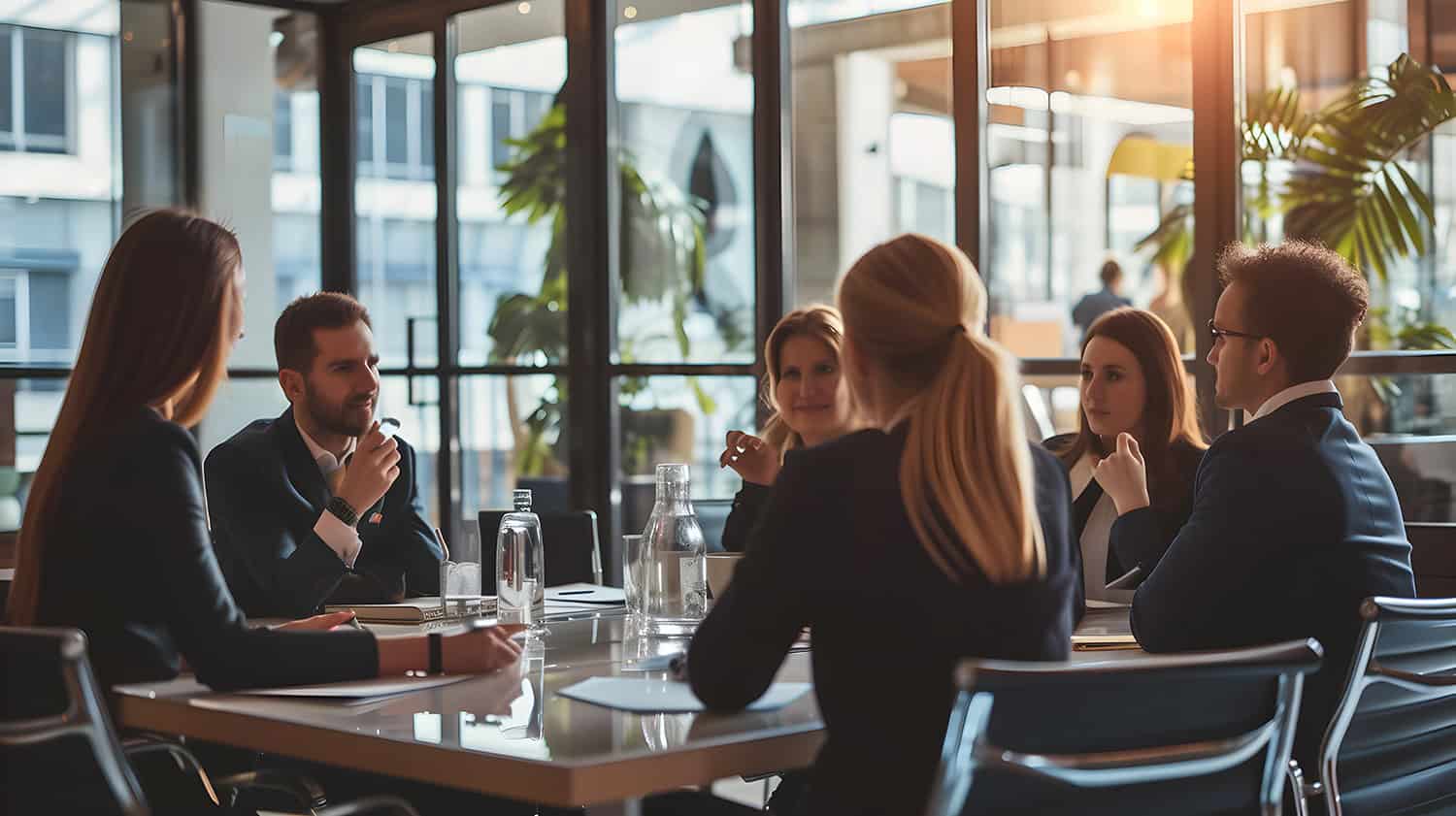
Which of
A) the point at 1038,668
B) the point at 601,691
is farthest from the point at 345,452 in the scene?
the point at 1038,668

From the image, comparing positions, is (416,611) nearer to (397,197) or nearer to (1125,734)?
(1125,734)

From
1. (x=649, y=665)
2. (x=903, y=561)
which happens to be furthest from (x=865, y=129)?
(x=903, y=561)

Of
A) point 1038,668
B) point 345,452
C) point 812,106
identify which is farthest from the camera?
point 812,106

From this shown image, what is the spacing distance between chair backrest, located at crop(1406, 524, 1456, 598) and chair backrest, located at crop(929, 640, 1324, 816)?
253 cm

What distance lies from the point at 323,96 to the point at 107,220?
1.04 m

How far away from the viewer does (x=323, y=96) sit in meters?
6.68

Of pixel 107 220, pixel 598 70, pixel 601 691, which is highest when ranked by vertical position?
pixel 598 70

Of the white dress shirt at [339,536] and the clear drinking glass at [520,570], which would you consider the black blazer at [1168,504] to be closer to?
the clear drinking glass at [520,570]

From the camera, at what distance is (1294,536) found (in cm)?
233

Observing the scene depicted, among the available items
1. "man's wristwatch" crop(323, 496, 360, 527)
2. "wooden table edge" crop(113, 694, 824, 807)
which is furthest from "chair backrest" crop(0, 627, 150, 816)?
"man's wristwatch" crop(323, 496, 360, 527)

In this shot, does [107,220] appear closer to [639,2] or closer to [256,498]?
[639,2]

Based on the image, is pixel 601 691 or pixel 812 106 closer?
pixel 601 691

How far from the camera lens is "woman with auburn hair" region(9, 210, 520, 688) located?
2.00 metres

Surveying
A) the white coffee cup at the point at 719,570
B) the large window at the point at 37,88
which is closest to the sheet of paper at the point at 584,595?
the white coffee cup at the point at 719,570
